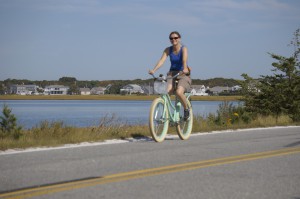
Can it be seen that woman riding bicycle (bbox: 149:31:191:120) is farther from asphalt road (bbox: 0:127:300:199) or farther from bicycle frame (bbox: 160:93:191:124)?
asphalt road (bbox: 0:127:300:199)

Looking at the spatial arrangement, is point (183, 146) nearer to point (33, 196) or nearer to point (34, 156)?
point (34, 156)

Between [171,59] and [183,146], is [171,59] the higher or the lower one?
the higher one

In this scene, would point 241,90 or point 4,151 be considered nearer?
point 4,151

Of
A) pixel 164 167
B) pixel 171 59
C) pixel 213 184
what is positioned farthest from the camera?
pixel 171 59

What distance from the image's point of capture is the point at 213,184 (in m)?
6.19

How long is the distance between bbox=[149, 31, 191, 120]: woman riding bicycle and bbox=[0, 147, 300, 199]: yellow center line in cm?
296

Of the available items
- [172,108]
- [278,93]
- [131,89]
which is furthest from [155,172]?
[131,89]

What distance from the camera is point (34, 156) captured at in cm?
876

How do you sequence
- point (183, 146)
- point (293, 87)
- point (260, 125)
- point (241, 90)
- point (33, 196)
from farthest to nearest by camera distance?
point (241, 90)
point (293, 87)
point (260, 125)
point (183, 146)
point (33, 196)

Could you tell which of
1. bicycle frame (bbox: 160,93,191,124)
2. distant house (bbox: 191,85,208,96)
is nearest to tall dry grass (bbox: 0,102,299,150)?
bicycle frame (bbox: 160,93,191,124)

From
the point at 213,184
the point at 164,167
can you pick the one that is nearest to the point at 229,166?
the point at 164,167

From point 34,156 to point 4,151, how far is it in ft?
3.44

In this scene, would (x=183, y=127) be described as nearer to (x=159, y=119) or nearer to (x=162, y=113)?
(x=162, y=113)

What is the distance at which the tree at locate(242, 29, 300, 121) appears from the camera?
2539 cm
